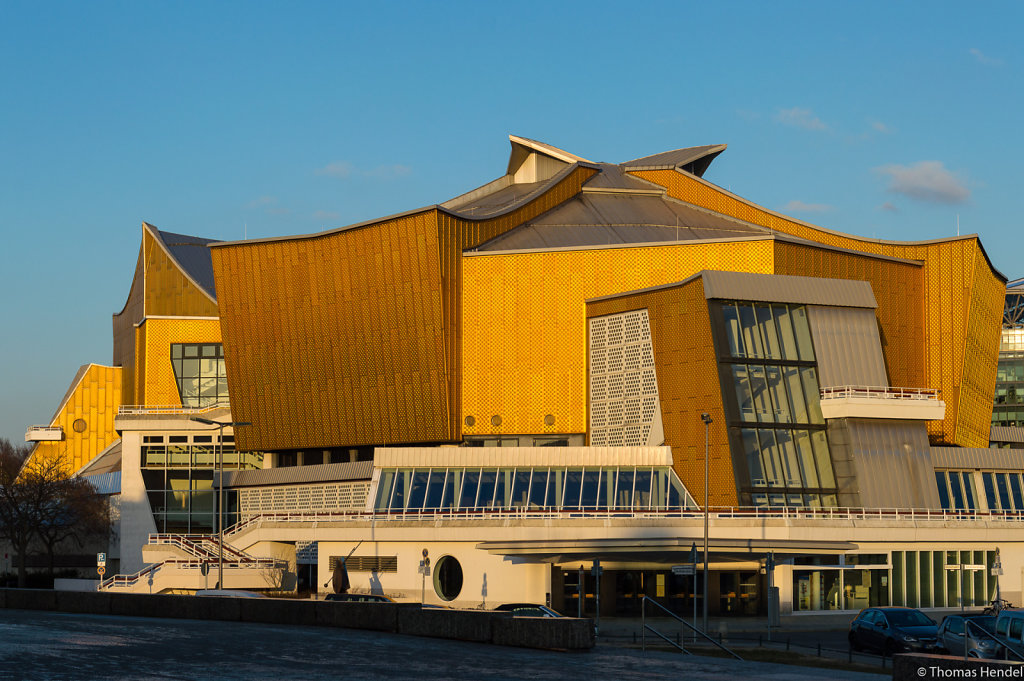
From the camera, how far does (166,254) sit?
106m

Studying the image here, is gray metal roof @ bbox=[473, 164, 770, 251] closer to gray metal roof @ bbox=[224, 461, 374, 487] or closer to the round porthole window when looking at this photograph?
gray metal roof @ bbox=[224, 461, 374, 487]

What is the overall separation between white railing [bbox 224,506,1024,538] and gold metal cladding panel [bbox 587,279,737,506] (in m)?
2.76

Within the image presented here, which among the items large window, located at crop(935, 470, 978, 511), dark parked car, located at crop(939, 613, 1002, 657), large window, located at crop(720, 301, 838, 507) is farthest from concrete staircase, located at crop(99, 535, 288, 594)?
dark parked car, located at crop(939, 613, 1002, 657)

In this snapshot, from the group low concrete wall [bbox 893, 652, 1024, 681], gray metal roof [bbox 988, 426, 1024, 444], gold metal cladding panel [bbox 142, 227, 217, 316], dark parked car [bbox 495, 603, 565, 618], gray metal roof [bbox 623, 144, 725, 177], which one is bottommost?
dark parked car [bbox 495, 603, 565, 618]

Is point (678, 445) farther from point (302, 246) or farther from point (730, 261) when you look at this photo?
point (302, 246)

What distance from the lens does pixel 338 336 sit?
80.4 meters

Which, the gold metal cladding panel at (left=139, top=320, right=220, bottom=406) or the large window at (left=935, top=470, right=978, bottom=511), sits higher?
the gold metal cladding panel at (left=139, top=320, right=220, bottom=406)

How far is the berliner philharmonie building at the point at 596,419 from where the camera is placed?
61906 millimetres

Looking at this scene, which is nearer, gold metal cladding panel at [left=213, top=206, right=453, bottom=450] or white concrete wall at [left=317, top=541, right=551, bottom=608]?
white concrete wall at [left=317, top=541, right=551, bottom=608]

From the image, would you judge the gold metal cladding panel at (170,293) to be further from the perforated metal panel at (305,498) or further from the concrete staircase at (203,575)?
the concrete staircase at (203,575)

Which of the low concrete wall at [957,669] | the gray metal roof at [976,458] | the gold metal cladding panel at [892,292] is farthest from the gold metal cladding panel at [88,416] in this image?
the low concrete wall at [957,669]

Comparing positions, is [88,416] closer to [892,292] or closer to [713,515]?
[713,515]

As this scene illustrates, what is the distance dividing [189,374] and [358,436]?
26073mm

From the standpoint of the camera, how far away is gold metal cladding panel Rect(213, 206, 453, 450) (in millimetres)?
76250
